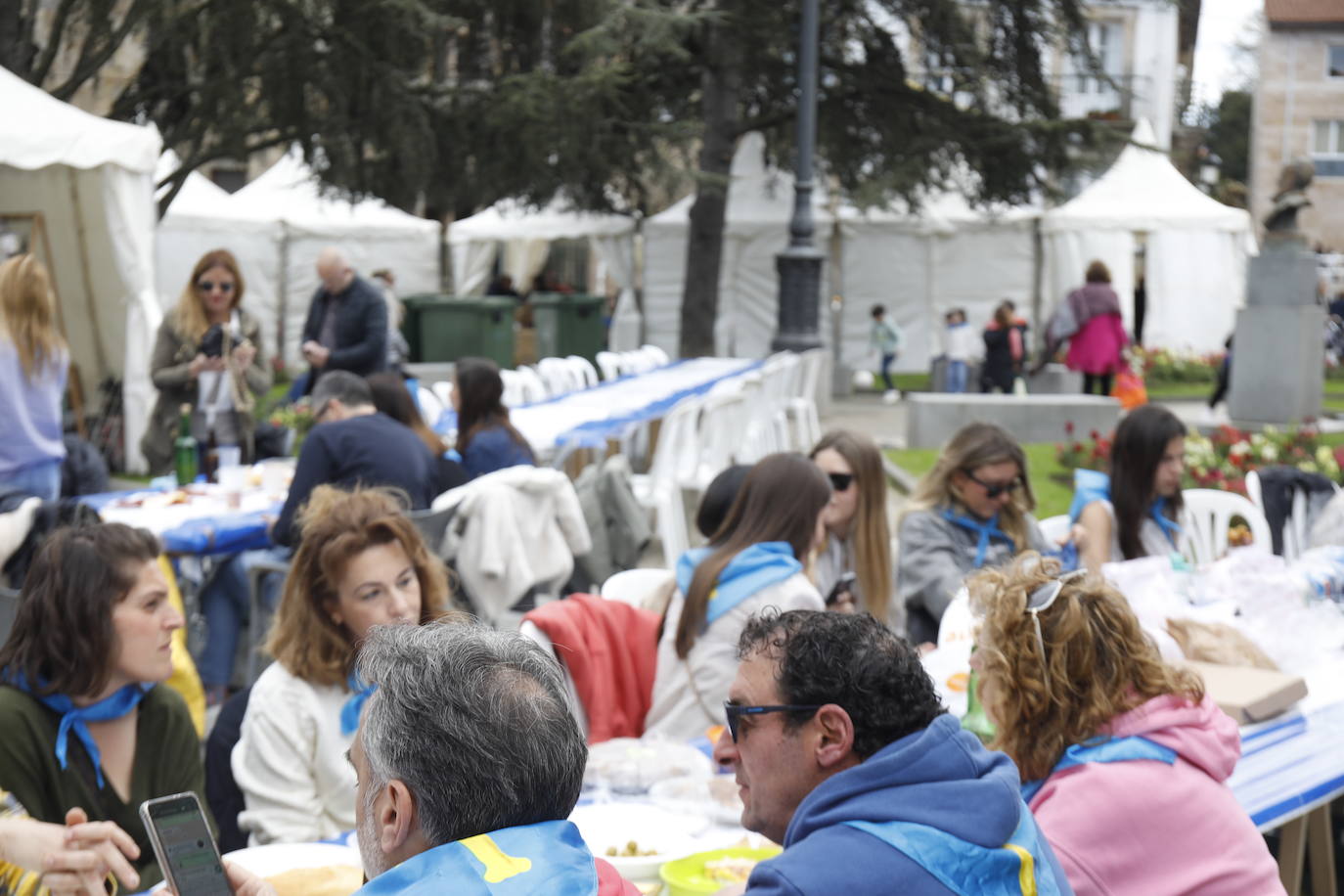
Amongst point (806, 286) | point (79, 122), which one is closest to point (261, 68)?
point (79, 122)

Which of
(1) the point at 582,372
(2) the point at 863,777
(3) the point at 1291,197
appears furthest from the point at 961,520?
(3) the point at 1291,197

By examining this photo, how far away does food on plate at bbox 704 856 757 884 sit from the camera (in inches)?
108

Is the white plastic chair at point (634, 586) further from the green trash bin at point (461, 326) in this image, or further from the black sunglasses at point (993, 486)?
the green trash bin at point (461, 326)

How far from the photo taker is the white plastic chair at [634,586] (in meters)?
4.99

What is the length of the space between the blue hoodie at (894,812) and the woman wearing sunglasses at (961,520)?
3213 millimetres

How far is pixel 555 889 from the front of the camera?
1.73 meters

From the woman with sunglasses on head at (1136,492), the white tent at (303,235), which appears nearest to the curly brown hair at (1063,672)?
the woman with sunglasses on head at (1136,492)

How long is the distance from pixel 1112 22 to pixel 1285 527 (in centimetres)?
4230

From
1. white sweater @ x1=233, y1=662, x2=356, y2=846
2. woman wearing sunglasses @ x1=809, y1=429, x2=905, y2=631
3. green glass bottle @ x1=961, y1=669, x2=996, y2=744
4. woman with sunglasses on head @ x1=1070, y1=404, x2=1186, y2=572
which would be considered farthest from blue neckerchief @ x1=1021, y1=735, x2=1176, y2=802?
woman with sunglasses on head @ x1=1070, y1=404, x2=1186, y2=572

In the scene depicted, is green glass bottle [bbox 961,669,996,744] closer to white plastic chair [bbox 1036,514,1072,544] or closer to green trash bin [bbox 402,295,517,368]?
white plastic chair [bbox 1036,514,1072,544]

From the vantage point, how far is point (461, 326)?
23.2 m

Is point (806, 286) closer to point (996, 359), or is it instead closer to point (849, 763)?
point (996, 359)

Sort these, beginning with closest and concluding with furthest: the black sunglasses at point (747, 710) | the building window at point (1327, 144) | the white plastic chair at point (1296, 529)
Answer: the black sunglasses at point (747, 710)
the white plastic chair at point (1296, 529)
the building window at point (1327, 144)

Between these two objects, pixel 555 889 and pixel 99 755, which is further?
pixel 99 755
